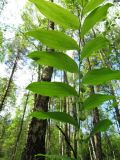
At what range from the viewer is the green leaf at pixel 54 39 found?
1.78 ft

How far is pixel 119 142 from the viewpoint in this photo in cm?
2861

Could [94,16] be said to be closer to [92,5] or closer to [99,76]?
[92,5]

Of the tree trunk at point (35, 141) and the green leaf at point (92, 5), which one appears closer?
the green leaf at point (92, 5)

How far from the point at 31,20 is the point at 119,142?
18951 millimetres

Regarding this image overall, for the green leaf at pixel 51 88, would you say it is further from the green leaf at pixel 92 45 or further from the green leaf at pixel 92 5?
the green leaf at pixel 92 5

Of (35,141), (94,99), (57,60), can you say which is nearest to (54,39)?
(57,60)

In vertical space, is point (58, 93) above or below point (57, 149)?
below

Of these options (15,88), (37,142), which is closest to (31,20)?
(15,88)

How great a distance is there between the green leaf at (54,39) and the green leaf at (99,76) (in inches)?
3.1

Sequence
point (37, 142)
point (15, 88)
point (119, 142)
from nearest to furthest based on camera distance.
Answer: point (37, 142) < point (15, 88) < point (119, 142)

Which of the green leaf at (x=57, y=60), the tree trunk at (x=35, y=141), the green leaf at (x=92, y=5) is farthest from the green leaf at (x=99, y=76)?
the tree trunk at (x=35, y=141)

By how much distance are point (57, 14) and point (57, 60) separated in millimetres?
114

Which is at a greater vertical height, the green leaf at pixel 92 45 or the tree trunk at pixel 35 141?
the tree trunk at pixel 35 141

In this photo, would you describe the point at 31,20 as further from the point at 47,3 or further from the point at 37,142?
the point at 47,3
